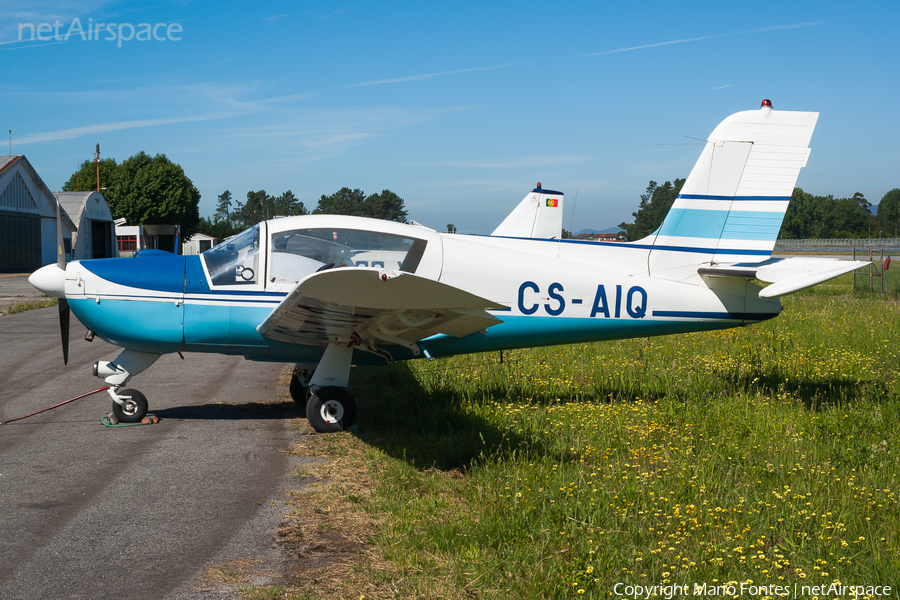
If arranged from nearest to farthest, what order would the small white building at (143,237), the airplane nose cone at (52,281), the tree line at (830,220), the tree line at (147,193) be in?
the airplane nose cone at (52,281), the small white building at (143,237), the tree line at (147,193), the tree line at (830,220)

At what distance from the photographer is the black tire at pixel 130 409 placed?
22.2 feet

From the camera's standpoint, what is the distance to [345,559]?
381cm

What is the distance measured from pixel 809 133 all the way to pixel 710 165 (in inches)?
42.1

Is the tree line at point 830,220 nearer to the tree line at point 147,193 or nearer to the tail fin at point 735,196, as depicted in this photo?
the tree line at point 147,193

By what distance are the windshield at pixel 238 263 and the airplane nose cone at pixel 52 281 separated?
1.42 m

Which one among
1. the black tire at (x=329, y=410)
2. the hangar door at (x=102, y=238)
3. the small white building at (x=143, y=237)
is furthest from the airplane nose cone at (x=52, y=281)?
the small white building at (x=143, y=237)

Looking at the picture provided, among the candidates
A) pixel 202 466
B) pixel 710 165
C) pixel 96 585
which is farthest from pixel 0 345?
pixel 710 165

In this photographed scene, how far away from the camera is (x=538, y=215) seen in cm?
1762

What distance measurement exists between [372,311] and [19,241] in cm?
4412


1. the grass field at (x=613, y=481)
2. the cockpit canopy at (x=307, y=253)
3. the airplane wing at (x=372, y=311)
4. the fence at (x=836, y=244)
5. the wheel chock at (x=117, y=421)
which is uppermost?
the fence at (x=836, y=244)

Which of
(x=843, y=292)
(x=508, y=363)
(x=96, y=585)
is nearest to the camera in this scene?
(x=96, y=585)

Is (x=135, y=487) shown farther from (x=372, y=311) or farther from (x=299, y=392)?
(x=299, y=392)

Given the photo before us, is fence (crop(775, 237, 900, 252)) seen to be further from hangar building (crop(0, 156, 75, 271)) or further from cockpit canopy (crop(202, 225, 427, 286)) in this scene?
cockpit canopy (crop(202, 225, 427, 286))

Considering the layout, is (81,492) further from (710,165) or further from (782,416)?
(710,165)
